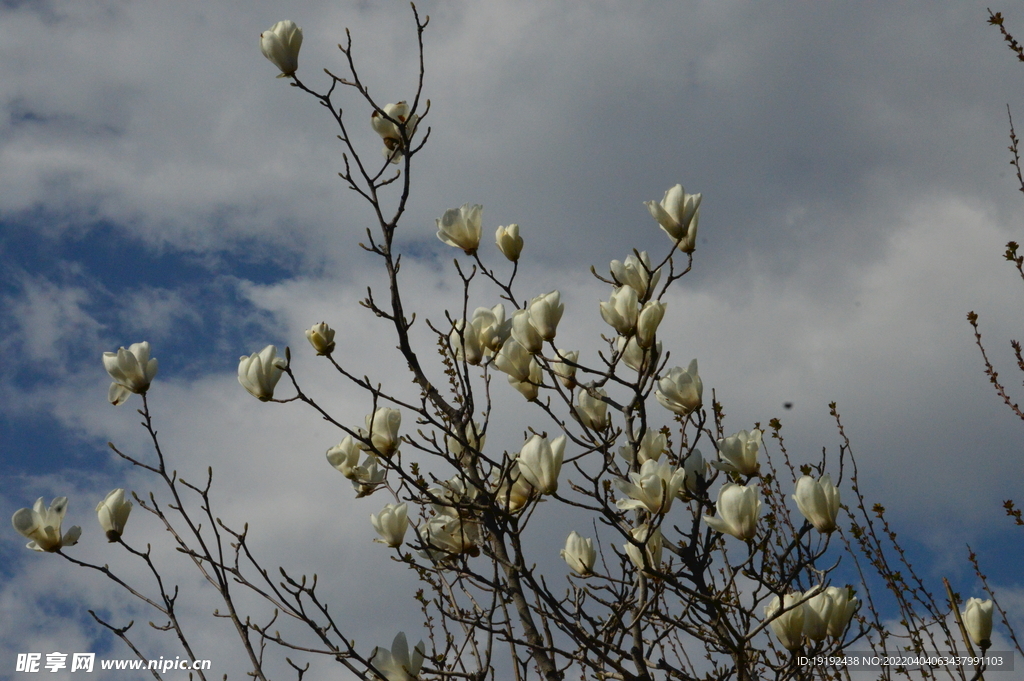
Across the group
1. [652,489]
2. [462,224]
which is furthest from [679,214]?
[652,489]

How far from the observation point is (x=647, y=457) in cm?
214

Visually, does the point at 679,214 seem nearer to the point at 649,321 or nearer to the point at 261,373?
the point at 649,321

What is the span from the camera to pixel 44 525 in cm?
251

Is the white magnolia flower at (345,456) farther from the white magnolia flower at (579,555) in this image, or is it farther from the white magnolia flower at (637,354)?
the white magnolia flower at (637,354)

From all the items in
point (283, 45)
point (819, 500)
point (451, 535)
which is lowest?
point (819, 500)

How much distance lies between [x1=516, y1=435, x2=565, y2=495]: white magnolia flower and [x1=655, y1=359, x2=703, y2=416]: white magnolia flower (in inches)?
19.4

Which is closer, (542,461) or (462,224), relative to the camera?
(542,461)

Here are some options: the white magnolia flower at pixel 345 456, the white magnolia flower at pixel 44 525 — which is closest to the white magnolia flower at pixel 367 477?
the white magnolia flower at pixel 345 456

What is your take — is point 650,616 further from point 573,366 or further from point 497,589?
point 573,366

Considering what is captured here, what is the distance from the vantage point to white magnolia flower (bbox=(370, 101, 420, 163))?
7.93 feet

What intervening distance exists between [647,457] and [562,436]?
15.6 inches

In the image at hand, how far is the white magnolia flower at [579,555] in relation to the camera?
6.96ft

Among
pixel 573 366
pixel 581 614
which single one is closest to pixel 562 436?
pixel 573 366

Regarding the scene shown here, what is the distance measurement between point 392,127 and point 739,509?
5.22ft
